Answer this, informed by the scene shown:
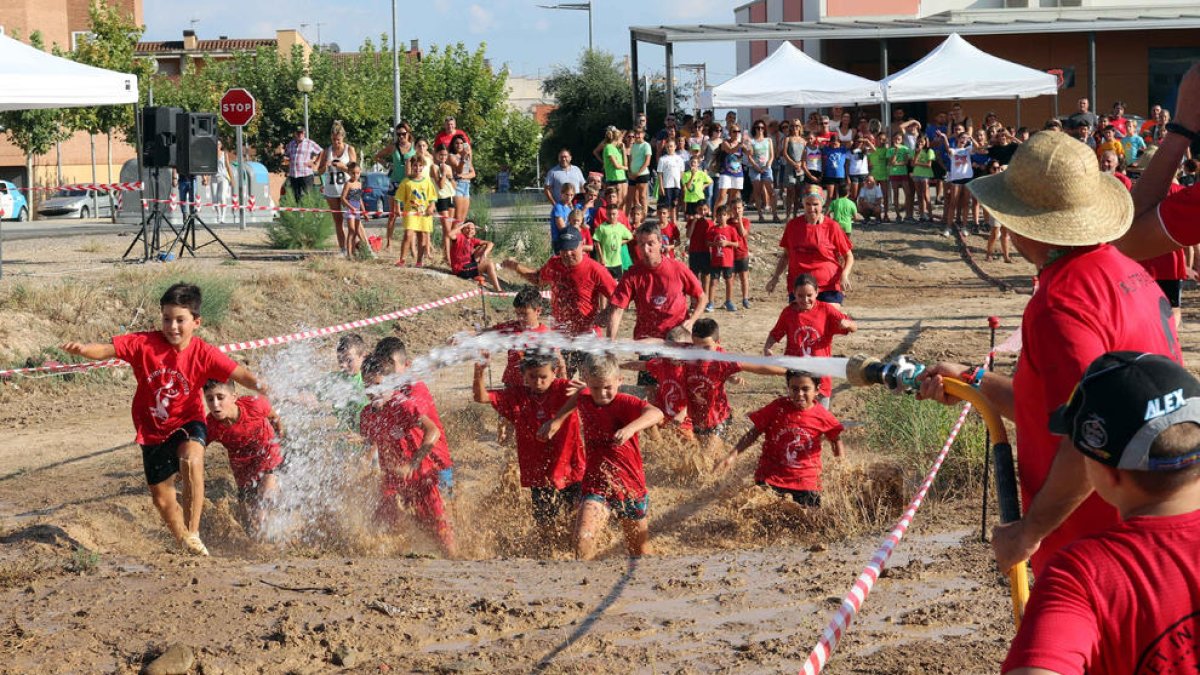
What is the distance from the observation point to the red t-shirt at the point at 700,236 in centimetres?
1662

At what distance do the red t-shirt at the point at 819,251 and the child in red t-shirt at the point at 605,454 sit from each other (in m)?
4.19

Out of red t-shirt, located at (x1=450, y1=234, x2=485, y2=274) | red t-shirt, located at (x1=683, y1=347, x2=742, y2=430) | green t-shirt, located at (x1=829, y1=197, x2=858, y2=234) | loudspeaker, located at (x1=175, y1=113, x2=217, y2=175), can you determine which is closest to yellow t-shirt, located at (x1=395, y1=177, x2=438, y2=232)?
red t-shirt, located at (x1=450, y1=234, x2=485, y2=274)

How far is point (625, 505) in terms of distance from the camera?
755 cm

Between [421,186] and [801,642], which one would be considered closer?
[801,642]

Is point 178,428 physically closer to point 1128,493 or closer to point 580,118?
point 1128,493

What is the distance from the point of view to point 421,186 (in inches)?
672

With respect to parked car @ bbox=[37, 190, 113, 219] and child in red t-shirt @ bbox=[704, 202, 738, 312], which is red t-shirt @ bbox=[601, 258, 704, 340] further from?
parked car @ bbox=[37, 190, 113, 219]

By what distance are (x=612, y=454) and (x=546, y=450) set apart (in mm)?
535

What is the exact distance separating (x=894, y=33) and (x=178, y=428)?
2506cm

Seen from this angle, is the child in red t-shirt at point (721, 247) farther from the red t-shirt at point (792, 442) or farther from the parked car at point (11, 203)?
the parked car at point (11, 203)

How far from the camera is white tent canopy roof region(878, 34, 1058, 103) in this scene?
76.4 feet

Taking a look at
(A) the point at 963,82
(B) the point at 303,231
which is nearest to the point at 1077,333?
(B) the point at 303,231

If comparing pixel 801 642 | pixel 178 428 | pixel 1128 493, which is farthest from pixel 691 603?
pixel 1128 493

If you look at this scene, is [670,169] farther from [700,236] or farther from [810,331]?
[810,331]
